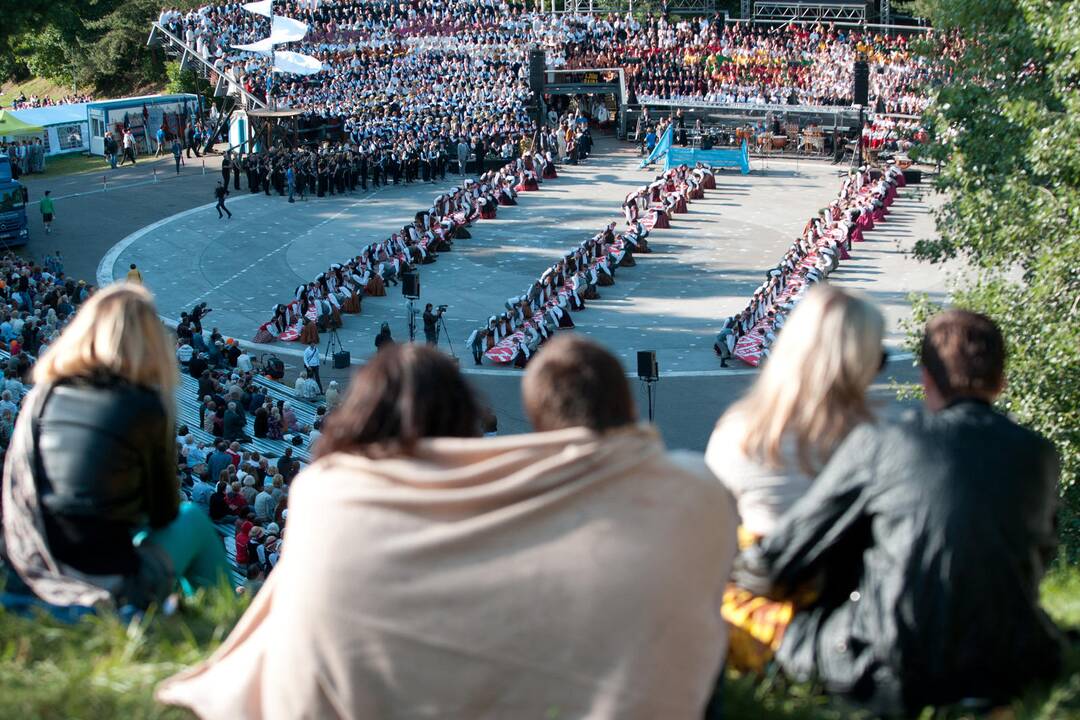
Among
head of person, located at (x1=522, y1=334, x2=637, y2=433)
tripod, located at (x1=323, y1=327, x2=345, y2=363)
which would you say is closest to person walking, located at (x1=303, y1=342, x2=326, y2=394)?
tripod, located at (x1=323, y1=327, x2=345, y2=363)

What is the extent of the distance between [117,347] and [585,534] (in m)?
1.74

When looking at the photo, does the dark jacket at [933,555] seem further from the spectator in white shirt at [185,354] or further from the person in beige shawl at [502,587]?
the spectator in white shirt at [185,354]

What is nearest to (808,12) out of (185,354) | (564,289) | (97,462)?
(564,289)

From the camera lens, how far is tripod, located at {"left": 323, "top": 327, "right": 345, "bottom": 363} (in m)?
22.0

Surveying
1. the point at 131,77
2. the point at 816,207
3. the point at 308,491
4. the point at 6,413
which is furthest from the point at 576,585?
the point at 131,77

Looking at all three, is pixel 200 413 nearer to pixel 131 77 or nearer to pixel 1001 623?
pixel 1001 623

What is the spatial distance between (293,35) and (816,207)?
57.5 feet

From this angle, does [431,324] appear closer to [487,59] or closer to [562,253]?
[562,253]

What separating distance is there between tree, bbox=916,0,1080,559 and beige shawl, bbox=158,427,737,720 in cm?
879

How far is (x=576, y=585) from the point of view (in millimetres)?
3238

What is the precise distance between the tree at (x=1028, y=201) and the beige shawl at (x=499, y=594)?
28.8 ft

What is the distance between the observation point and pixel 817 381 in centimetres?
400

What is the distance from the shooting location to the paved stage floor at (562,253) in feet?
70.0

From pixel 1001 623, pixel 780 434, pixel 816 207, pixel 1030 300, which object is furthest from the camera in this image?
pixel 816 207
